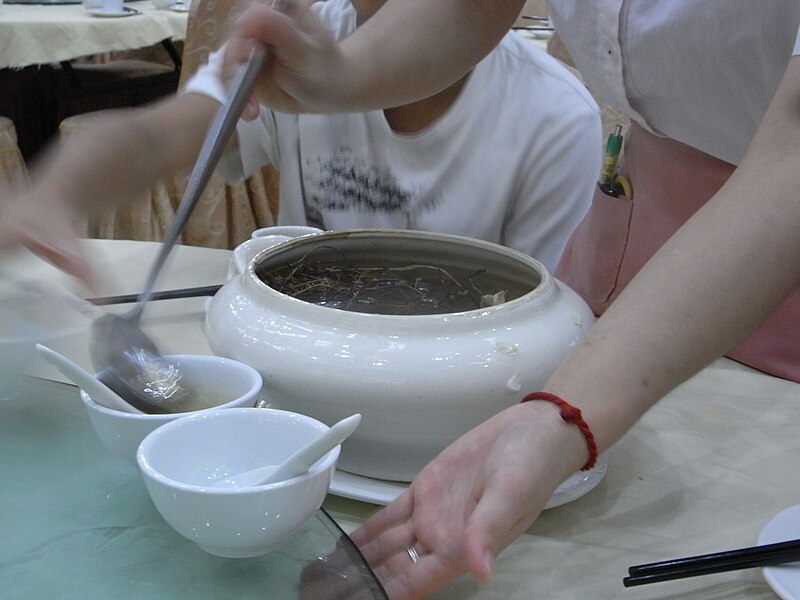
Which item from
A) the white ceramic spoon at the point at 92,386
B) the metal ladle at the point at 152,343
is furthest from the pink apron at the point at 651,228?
the white ceramic spoon at the point at 92,386

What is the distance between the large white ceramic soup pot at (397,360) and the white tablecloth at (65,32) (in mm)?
2445

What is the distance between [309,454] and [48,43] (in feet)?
8.91

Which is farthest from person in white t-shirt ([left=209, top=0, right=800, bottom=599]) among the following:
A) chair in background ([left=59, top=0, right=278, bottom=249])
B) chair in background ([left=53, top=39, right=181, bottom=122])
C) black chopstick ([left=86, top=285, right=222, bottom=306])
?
chair in background ([left=53, top=39, right=181, bottom=122])

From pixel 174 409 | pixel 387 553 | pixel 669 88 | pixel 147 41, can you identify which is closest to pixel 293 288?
pixel 174 409

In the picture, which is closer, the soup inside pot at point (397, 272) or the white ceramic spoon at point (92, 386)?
the white ceramic spoon at point (92, 386)

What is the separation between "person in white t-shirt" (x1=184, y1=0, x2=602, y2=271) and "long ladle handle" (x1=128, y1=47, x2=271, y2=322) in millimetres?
619

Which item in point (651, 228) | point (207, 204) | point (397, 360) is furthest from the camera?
point (207, 204)

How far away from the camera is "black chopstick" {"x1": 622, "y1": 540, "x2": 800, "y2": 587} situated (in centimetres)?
57

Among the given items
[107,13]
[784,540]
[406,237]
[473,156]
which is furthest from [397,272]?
[107,13]

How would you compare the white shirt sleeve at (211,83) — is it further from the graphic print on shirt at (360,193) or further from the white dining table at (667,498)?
the graphic print on shirt at (360,193)

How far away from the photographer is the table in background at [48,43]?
2758 millimetres

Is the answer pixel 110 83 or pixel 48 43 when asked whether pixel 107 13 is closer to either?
pixel 48 43

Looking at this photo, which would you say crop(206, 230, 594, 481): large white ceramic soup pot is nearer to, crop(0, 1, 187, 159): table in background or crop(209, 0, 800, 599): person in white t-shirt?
crop(209, 0, 800, 599): person in white t-shirt

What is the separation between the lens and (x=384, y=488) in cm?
66
